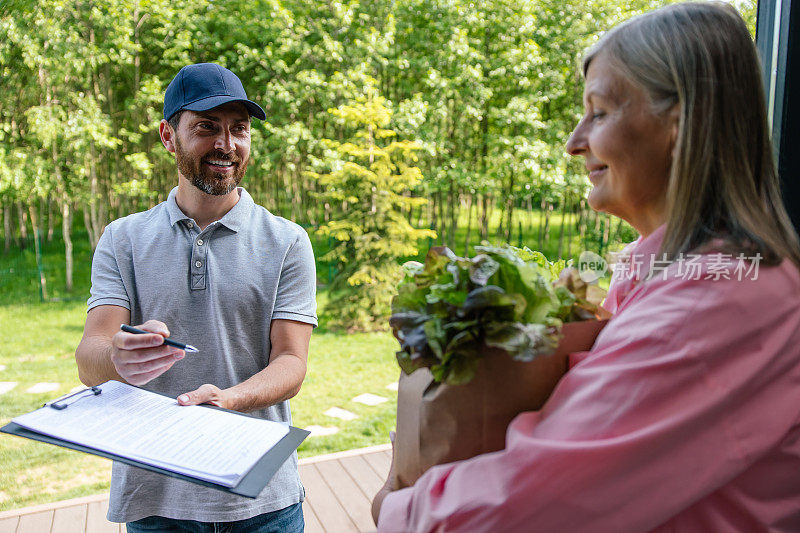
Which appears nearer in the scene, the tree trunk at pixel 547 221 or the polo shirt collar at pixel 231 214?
the polo shirt collar at pixel 231 214

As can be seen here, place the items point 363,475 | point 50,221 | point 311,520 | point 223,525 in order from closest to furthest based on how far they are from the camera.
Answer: point 223,525, point 311,520, point 363,475, point 50,221

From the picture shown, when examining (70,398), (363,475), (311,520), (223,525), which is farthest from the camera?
(363,475)

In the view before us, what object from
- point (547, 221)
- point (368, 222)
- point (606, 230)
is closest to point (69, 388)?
point (368, 222)

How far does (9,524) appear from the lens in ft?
7.64

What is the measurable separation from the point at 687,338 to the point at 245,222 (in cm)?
107

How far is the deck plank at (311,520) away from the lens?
2.37m

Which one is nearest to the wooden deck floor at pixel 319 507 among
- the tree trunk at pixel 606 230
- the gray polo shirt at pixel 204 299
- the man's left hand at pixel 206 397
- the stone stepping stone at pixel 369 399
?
the gray polo shirt at pixel 204 299

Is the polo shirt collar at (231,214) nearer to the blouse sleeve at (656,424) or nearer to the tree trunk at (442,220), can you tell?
the blouse sleeve at (656,424)

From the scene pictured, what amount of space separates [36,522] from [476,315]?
2.51 metres

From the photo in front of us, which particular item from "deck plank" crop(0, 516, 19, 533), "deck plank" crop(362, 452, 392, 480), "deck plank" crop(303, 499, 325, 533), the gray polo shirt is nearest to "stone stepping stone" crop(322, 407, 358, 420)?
"deck plank" crop(362, 452, 392, 480)

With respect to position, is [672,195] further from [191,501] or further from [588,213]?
[588,213]

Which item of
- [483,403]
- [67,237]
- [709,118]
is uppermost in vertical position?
[709,118]

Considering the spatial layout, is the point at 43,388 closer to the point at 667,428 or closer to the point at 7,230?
the point at 7,230

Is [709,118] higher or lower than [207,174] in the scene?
higher
